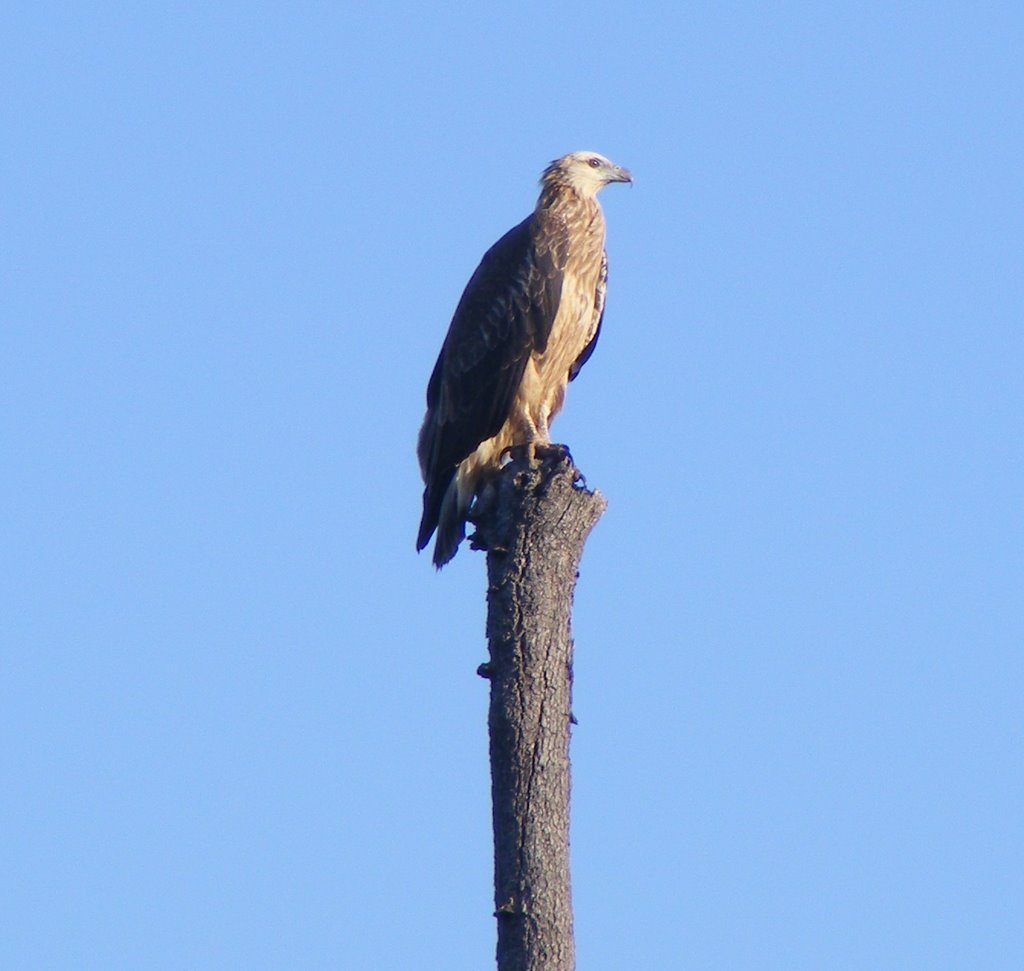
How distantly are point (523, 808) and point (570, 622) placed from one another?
0.71m

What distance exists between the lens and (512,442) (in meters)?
9.45

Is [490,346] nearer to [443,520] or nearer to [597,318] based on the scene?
[597,318]

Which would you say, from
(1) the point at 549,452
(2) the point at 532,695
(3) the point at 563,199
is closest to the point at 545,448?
(1) the point at 549,452

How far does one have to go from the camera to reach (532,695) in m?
6.01

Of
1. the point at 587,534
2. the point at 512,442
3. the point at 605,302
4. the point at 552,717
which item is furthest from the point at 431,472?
the point at 552,717

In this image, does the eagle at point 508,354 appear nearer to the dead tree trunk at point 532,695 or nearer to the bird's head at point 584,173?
the bird's head at point 584,173

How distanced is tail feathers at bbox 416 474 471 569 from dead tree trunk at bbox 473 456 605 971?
2.30 metres

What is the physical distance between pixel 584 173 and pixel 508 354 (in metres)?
1.43

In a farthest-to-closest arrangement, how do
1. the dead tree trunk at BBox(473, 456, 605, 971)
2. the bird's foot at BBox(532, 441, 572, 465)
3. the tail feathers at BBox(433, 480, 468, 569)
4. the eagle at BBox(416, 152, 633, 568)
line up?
the eagle at BBox(416, 152, 633, 568)
the tail feathers at BBox(433, 480, 468, 569)
the bird's foot at BBox(532, 441, 572, 465)
the dead tree trunk at BBox(473, 456, 605, 971)

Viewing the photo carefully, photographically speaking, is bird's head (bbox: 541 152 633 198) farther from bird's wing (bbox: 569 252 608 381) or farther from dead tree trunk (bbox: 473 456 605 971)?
dead tree trunk (bbox: 473 456 605 971)

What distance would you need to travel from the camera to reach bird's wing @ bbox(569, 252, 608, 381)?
979cm

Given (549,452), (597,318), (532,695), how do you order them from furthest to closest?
(597,318), (549,452), (532,695)

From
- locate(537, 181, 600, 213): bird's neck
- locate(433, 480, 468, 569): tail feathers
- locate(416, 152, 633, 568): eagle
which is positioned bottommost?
locate(433, 480, 468, 569): tail feathers

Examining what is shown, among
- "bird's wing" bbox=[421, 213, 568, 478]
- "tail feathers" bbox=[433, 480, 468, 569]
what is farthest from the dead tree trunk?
"bird's wing" bbox=[421, 213, 568, 478]
